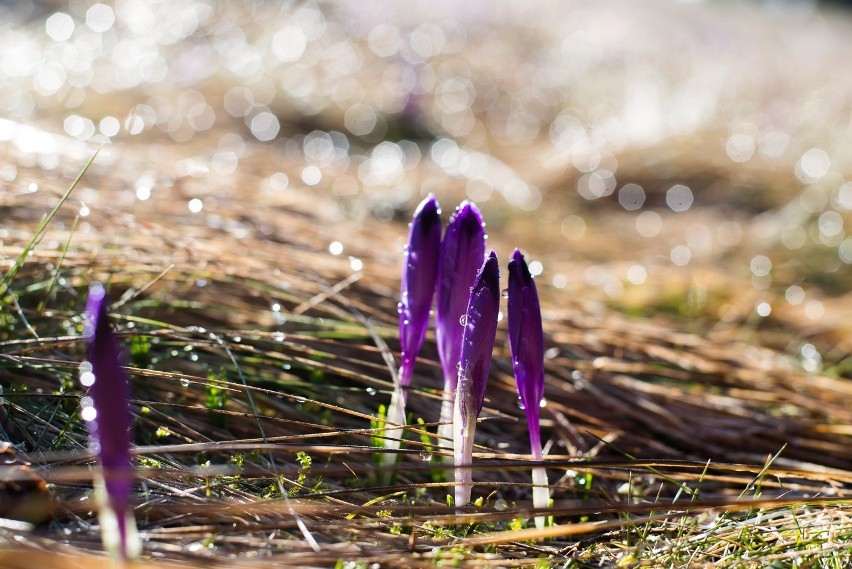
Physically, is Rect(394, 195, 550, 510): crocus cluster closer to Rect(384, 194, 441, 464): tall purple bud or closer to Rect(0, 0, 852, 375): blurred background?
Rect(384, 194, 441, 464): tall purple bud

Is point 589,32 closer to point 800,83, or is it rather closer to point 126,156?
point 800,83

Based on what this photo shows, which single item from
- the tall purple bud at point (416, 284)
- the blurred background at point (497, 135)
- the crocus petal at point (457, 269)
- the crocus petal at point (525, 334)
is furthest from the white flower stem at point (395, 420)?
the blurred background at point (497, 135)

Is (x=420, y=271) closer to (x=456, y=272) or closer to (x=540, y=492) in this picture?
(x=456, y=272)

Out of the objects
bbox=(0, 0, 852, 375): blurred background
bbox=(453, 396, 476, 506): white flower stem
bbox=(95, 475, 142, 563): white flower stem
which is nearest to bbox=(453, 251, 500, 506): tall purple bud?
bbox=(453, 396, 476, 506): white flower stem

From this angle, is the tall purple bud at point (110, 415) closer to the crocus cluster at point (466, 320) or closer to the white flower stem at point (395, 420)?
the crocus cluster at point (466, 320)

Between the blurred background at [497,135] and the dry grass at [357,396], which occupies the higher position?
the blurred background at [497,135]

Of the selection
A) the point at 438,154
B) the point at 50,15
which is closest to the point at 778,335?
the point at 438,154

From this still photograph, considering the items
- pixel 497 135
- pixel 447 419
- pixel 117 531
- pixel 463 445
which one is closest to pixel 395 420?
pixel 447 419

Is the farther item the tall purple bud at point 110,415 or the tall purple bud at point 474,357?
the tall purple bud at point 474,357
